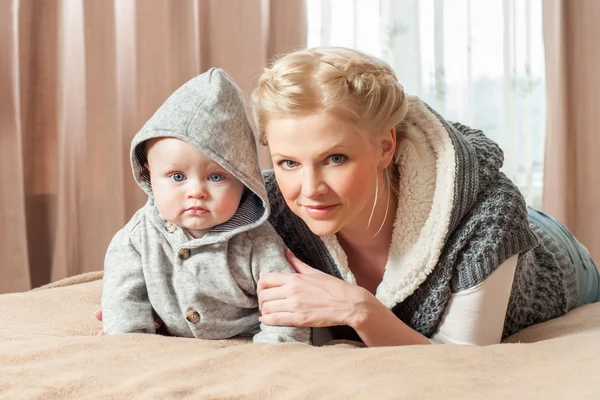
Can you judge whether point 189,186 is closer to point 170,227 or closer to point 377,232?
point 170,227

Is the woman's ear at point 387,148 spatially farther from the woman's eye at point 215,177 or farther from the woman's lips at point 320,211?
the woman's eye at point 215,177

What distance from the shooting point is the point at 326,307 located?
138 centimetres

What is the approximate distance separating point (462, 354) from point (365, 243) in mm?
471

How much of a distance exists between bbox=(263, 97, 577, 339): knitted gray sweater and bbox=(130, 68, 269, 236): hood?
20 cm

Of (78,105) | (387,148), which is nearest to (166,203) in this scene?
(387,148)

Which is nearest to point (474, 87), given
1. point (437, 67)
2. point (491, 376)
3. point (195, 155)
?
point (437, 67)

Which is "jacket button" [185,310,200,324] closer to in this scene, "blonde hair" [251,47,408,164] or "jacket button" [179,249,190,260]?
"jacket button" [179,249,190,260]

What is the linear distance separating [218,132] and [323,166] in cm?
20

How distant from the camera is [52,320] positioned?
1.60 metres

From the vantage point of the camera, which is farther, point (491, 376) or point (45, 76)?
point (45, 76)

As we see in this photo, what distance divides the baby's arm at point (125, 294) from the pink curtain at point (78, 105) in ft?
4.29

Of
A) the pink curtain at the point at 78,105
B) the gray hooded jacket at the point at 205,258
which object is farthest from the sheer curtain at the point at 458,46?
the gray hooded jacket at the point at 205,258

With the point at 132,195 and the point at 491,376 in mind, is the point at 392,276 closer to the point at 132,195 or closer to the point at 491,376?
the point at 491,376

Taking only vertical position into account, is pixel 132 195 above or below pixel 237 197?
below
